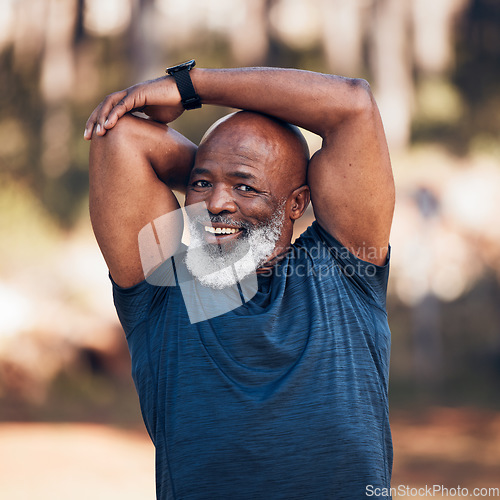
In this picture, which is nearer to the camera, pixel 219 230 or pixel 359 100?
pixel 359 100

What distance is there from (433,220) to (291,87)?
9.83 m

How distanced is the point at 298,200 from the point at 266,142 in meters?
0.27

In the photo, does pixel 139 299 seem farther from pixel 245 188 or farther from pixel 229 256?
pixel 245 188

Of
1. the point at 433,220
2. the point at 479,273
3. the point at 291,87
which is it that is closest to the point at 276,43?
the point at 433,220

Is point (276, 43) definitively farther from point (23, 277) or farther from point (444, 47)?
point (23, 277)

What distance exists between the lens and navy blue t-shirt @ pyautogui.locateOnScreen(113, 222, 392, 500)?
1744mm

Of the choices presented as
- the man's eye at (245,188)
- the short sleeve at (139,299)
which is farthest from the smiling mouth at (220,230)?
the short sleeve at (139,299)

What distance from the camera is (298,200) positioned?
2293 mm

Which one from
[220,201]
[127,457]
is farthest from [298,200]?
[127,457]

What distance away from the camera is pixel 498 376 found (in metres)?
10.3

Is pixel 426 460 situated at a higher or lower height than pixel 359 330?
lower

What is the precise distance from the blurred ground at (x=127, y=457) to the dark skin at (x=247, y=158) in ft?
14.5

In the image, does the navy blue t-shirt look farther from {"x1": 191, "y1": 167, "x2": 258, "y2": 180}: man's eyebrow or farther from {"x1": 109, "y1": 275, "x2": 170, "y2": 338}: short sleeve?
{"x1": 191, "y1": 167, "x2": 258, "y2": 180}: man's eyebrow

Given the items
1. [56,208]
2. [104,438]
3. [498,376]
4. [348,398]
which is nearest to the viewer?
[348,398]
